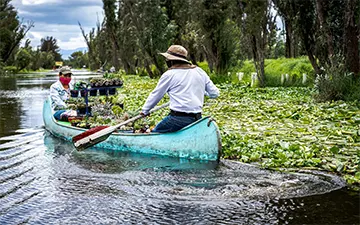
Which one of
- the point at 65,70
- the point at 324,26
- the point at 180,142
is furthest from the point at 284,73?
the point at 180,142

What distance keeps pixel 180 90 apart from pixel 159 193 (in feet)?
6.47

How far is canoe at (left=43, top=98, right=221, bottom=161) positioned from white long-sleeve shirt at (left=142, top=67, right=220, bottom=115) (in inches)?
13.7

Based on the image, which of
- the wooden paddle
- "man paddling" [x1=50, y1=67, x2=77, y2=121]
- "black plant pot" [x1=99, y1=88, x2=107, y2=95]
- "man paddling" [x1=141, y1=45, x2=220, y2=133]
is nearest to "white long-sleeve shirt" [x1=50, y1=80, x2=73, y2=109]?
"man paddling" [x1=50, y1=67, x2=77, y2=121]

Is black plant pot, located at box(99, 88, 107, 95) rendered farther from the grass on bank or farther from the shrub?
the grass on bank

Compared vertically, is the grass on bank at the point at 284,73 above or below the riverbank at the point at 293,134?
above

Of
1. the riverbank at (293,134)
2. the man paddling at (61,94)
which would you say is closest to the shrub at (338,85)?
the riverbank at (293,134)

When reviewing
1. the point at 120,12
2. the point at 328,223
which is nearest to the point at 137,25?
the point at 120,12

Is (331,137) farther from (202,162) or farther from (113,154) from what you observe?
(113,154)

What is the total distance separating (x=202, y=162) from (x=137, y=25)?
25.8 m

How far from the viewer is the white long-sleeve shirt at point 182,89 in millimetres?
7191

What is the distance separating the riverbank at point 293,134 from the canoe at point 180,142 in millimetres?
518

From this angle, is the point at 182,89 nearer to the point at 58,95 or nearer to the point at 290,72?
the point at 58,95

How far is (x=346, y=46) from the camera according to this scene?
14.0 m

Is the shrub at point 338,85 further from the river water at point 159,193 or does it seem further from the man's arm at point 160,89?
the man's arm at point 160,89
